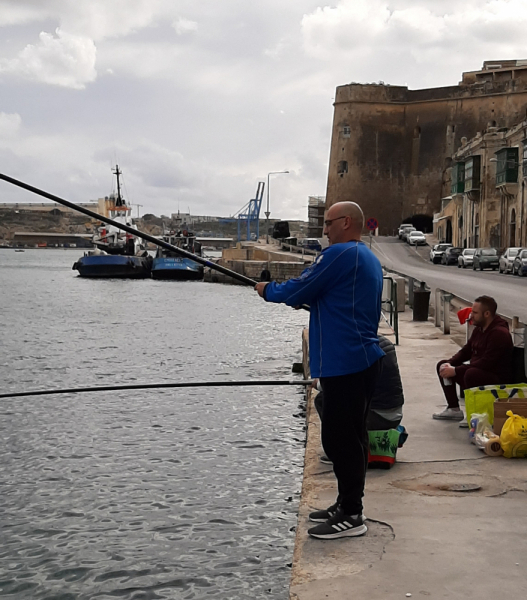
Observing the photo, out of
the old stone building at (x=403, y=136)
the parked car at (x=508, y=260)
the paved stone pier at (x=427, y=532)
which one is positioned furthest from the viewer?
the old stone building at (x=403, y=136)

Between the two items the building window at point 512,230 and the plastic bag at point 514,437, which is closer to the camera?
the plastic bag at point 514,437

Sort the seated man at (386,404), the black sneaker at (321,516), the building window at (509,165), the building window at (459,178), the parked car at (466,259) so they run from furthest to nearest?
the building window at (459,178)
the building window at (509,165)
the parked car at (466,259)
the seated man at (386,404)
the black sneaker at (321,516)

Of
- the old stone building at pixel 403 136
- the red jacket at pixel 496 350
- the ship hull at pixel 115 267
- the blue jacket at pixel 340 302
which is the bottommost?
the ship hull at pixel 115 267

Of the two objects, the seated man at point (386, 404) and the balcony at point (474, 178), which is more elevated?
the balcony at point (474, 178)

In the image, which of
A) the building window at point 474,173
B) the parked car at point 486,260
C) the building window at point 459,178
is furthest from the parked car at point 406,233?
the parked car at point 486,260

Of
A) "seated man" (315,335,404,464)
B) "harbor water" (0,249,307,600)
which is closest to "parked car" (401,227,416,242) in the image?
"harbor water" (0,249,307,600)

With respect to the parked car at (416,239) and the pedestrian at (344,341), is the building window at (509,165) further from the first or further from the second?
the pedestrian at (344,341)

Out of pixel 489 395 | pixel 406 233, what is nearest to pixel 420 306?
pixel 489 395

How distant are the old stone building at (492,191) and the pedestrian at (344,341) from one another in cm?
3743

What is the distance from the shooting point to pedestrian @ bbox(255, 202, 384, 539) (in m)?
3.96

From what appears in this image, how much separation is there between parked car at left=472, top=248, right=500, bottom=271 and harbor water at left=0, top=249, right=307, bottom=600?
21.4 meters

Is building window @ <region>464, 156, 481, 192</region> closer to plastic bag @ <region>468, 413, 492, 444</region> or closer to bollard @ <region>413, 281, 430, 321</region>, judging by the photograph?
bollard @ <region>413, 281, 430, 321</region>

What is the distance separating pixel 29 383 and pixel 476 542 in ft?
37.9

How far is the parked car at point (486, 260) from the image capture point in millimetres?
36844
